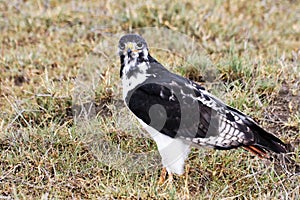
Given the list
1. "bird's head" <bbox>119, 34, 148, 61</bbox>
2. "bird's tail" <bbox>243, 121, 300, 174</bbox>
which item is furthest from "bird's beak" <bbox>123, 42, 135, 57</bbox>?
"bird's tail" <bbox>243, 121, 300, 174</bbox>

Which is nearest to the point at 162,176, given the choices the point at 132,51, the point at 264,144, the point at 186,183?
the point at 186,183

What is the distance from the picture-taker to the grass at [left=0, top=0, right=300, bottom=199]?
4.18 meters

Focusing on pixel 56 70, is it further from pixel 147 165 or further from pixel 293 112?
pixel 293 112

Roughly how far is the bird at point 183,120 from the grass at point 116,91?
28 cm

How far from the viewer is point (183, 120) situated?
3.93 meters

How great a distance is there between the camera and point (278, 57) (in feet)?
18.8

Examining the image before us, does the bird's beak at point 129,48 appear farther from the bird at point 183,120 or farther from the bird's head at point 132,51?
the bird at point 183,120

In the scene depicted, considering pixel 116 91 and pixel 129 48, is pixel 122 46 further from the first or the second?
pixel 116 91

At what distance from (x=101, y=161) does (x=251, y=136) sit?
114 centimetres

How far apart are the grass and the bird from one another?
0.91ft

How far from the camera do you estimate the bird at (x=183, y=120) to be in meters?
3.92

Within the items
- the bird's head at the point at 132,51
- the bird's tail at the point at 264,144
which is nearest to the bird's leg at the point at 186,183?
the bird's tail at the point at 264,144

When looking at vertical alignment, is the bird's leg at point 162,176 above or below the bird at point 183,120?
below

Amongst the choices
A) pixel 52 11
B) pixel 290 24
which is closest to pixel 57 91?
pixel 52 11
